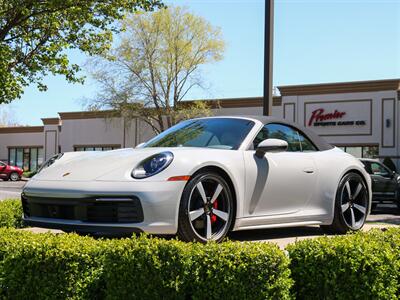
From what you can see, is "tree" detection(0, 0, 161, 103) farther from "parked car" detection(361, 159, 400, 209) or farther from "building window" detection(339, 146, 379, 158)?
"building window" detection(339, 146, 379, 158)

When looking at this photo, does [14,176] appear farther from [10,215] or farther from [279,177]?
[279,177]

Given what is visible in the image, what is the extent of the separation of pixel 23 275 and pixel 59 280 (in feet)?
1.04

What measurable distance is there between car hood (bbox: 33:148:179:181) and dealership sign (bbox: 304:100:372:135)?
94.3 ft

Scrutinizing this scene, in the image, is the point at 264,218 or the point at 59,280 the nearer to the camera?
the point at 59,280

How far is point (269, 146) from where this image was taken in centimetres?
496

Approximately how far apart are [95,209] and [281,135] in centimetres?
217

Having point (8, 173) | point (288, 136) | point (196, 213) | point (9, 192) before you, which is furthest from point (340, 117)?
point (196, 213)

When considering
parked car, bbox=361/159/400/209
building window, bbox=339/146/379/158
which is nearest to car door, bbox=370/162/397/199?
parked car, bbox=361/159/400/209

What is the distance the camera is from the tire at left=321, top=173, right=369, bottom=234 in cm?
577

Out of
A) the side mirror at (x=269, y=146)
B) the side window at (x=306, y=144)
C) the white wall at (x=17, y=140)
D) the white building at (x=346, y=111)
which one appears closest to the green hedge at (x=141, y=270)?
the side mirror at (x=269, y=146)

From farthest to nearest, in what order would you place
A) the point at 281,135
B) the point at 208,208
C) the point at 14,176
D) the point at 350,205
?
1. the point at 14,176
2. the point at 350,205
3. the point at 281,135
4. the point at 208,208

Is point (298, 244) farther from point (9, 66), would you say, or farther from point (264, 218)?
point (9, 66)

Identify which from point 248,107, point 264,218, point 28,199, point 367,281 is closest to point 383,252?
point 367,281

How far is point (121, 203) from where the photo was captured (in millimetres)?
4266
